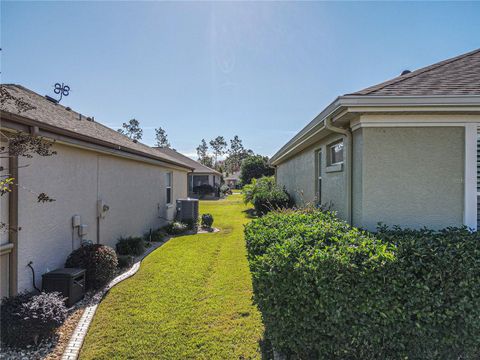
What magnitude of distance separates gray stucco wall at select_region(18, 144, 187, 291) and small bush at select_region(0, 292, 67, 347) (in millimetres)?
997

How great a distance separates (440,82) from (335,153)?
247 cm

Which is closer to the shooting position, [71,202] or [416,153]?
[416,153]

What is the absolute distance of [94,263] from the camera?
18.5 ft

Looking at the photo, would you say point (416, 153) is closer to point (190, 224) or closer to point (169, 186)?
point (190, 224)

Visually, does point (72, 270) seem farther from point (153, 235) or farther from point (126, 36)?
point (126, 36)

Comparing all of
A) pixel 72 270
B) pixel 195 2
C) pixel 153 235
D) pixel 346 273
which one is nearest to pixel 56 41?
pixel 195 2

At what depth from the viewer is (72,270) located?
5.15m

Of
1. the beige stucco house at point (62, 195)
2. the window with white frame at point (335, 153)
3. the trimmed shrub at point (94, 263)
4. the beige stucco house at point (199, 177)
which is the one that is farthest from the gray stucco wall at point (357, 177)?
the beige stucco house at point (199, 177)

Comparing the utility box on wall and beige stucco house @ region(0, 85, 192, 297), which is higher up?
beige stucco house @ region(0, 85, 192, 297)

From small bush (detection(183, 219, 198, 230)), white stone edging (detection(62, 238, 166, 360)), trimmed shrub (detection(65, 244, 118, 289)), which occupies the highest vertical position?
trimmed shrub (detection(65, 244, 118, 289))

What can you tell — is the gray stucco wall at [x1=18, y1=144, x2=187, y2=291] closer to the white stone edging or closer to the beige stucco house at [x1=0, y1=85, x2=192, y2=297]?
the beige stucco house at [x1=0, y1=85, x2=192, y2=297]

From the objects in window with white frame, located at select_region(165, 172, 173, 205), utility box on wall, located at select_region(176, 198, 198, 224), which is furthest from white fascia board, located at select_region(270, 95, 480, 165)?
window with white frame, located at select_region(165, 172, 173, 205)

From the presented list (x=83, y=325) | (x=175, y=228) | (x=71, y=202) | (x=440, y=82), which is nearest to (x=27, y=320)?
(x=83, y=325)

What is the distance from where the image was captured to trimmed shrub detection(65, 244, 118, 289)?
5.59 meters
